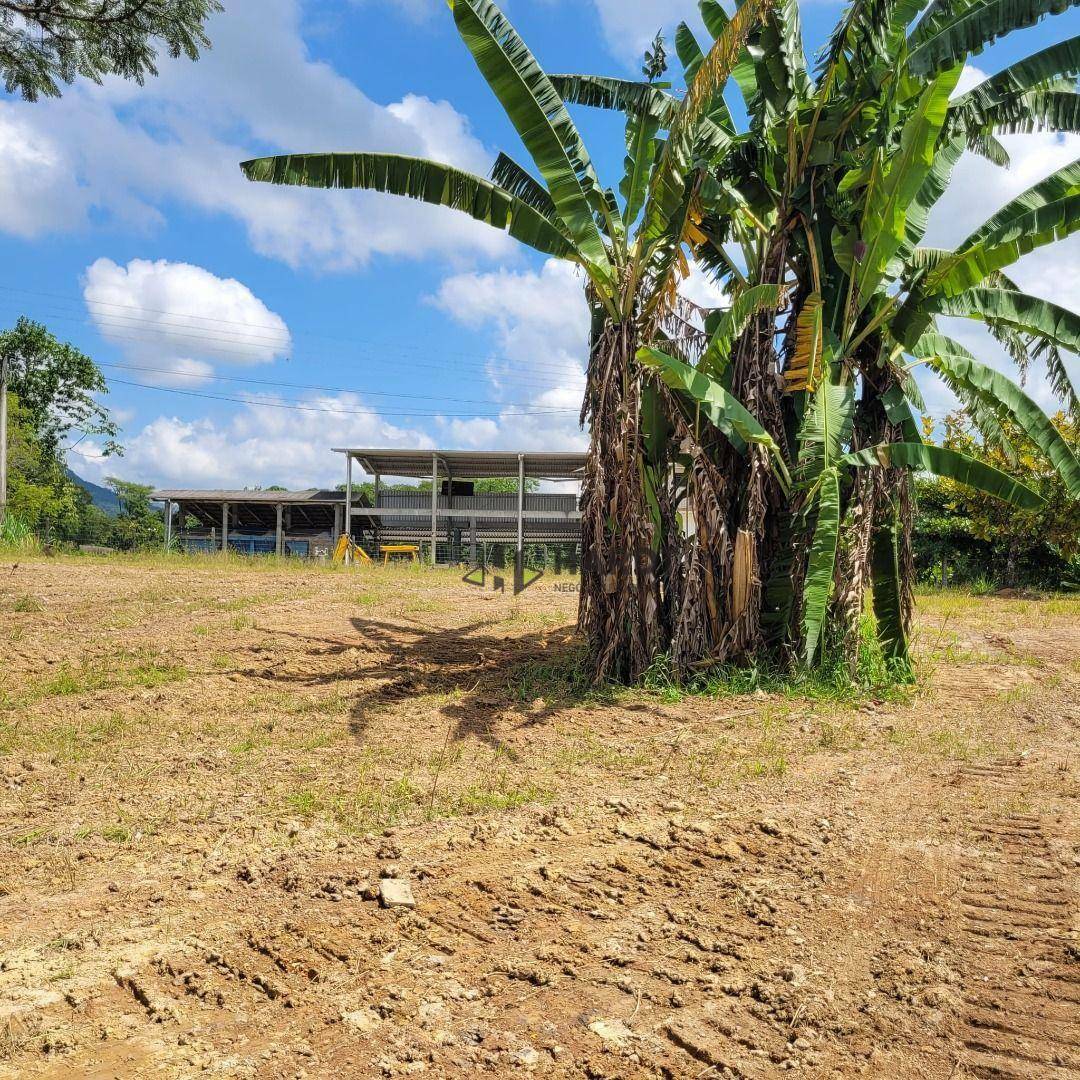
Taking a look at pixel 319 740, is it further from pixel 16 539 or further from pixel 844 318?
pixel 16 539

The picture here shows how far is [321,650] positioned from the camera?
27.8ft

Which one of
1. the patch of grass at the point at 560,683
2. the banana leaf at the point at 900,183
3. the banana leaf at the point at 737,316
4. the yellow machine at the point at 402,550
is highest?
the banana leaf at the point at 900,183

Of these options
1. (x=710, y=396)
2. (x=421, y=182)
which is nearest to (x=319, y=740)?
(x=710, y=396)

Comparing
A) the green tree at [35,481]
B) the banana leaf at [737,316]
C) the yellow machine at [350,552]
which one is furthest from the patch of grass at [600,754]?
the green tree at [35,481]

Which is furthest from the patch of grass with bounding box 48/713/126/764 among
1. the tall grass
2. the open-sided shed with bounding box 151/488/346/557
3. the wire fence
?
the open-sided shed with bounding box 151/488/346/557

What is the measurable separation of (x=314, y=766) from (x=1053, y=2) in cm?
777

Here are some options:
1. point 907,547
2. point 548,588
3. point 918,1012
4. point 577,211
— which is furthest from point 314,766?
point 548,588

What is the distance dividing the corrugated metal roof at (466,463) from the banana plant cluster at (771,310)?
49.8 ft

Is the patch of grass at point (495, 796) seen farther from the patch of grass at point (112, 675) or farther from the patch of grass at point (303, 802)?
the patch of grass at point (112, 675)

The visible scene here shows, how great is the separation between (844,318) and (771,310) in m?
0.69

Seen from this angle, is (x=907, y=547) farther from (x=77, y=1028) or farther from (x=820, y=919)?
(x=77, y=1028)

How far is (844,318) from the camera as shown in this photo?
302 inches

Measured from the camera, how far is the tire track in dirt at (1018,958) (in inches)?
98.3

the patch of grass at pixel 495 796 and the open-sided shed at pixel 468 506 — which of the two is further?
the open-sided shed at pixel 468 506
